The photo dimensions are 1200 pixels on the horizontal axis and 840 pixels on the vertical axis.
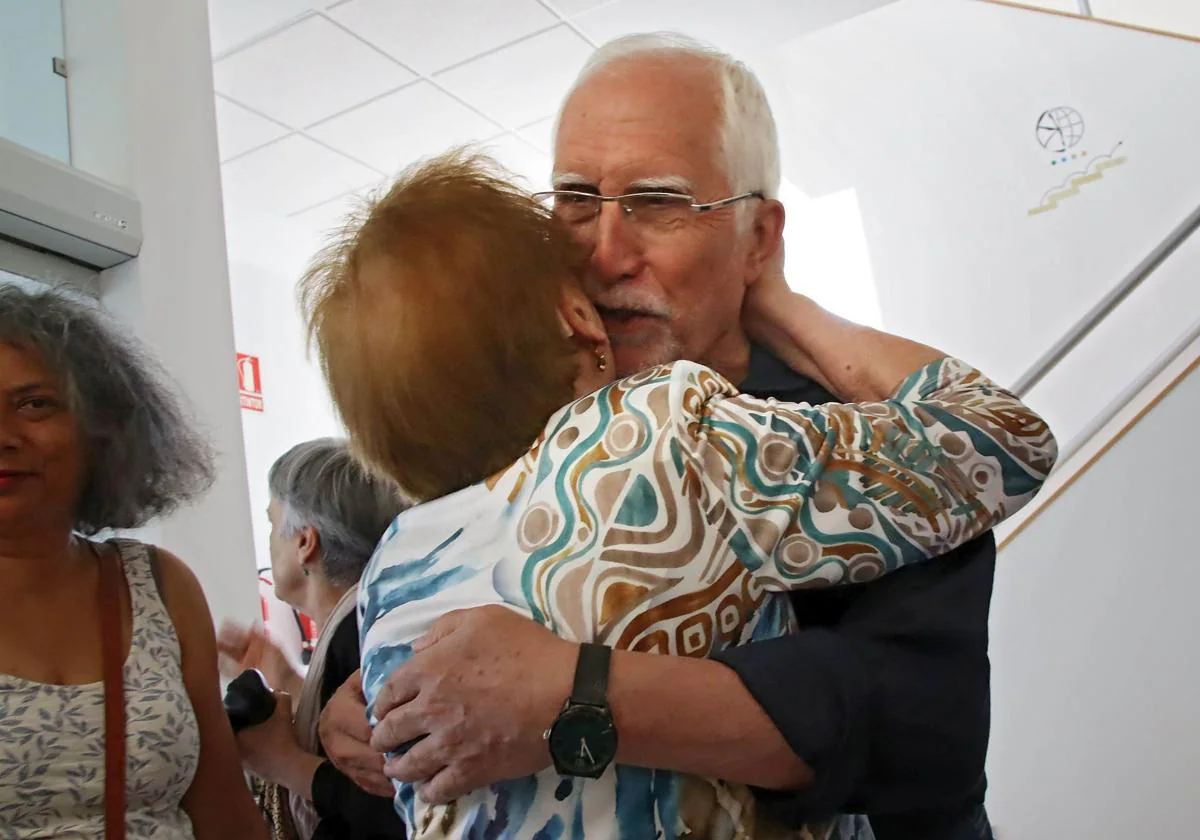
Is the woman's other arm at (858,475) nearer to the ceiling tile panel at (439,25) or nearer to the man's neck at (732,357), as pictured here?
the man's neck at (732,357)

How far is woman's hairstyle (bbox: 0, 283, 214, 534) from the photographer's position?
129cm

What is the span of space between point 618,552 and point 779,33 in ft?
12.9

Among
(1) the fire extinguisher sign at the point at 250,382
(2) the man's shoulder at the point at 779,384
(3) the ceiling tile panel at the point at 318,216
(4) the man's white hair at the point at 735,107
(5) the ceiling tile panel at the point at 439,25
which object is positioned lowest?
(2) the man's shoulder at the point at 779,384

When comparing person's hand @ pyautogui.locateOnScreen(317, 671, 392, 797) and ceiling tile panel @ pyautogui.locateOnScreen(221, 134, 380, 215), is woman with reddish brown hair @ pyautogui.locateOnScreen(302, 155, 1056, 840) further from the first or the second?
ceiling tile panel @ pyautogui.locateOnScreen(221, 134, 380, 215)

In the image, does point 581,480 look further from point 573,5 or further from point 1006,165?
point 573,5

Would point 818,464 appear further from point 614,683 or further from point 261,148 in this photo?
point 261,148

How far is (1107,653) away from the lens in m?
2.45

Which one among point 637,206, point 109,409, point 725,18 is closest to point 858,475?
point 637,206

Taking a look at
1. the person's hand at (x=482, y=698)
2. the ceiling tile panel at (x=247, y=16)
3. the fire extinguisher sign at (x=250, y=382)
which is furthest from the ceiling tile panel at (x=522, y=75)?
the person's hand at (x=482, y=698)

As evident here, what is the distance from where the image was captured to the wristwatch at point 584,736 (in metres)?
0.68

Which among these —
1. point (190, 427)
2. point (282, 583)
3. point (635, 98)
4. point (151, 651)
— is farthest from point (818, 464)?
point (282, 583)

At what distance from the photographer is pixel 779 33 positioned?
13.7 feet

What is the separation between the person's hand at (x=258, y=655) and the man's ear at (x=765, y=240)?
0.90 meters

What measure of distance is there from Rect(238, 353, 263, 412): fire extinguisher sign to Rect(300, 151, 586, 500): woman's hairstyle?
4101mm
